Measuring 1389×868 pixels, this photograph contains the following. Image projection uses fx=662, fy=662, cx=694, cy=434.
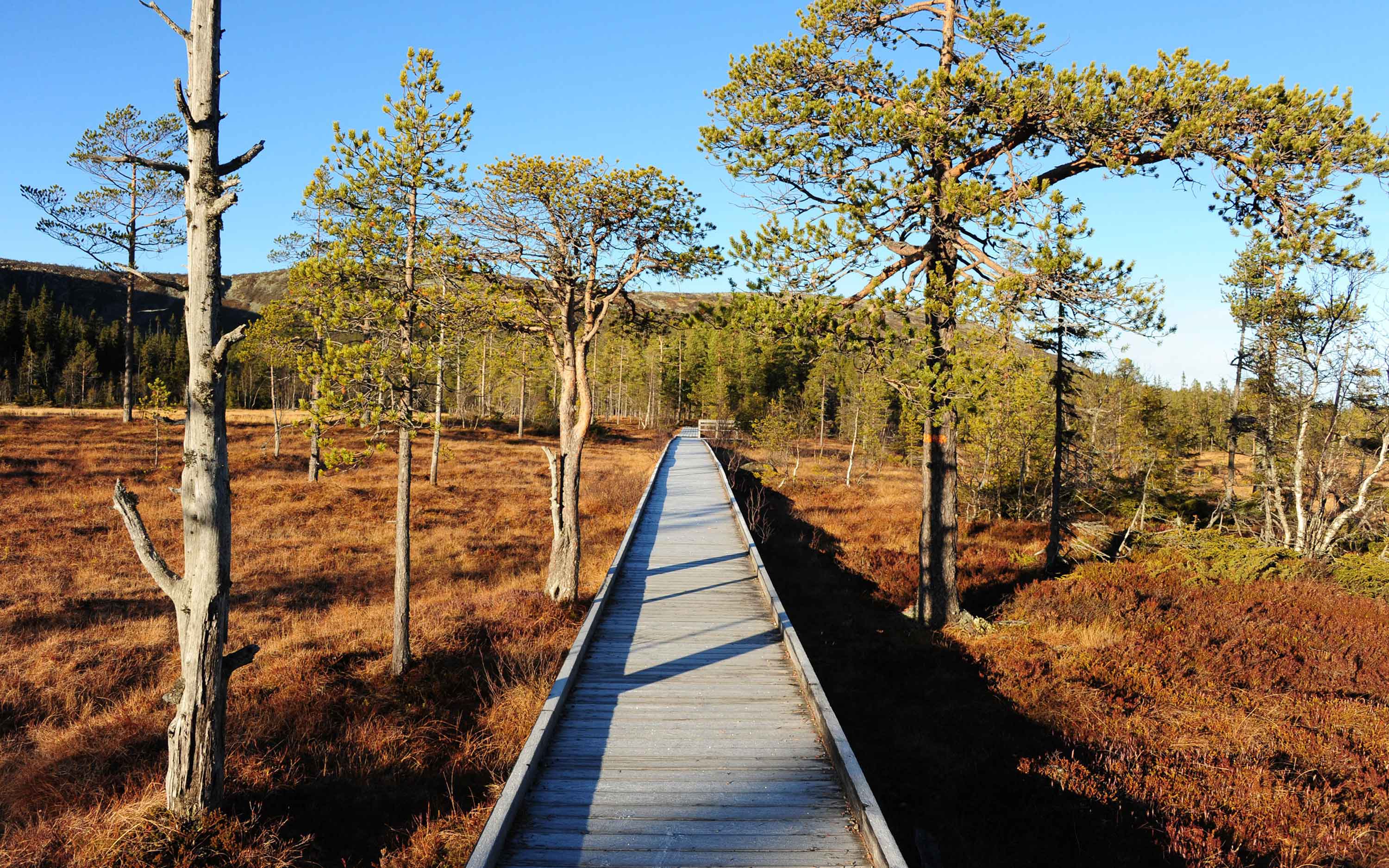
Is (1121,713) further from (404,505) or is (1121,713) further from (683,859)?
(404,505)

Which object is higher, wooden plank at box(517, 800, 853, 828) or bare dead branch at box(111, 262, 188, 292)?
bare dead branch at box(111, 262, 188, 292)

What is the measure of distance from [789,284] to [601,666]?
577cm

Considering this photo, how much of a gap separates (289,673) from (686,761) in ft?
24.2

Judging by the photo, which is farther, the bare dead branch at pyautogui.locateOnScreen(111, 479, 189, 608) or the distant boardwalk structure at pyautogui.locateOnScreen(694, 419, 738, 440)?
the distant boardwalk structure at pyautogui.locateOnScreen(694, 419, 738, 440)

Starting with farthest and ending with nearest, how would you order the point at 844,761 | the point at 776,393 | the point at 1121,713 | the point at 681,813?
the point at 776,393 → the point at 1121,713 → the point at 844,761 → the point at 681,813

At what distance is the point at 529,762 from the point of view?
16.9ft

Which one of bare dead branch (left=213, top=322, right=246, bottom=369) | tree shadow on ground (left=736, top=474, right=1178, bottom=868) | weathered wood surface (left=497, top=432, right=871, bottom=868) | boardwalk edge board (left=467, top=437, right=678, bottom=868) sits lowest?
tree shadow on ground (left=736, top=474, right=1178, bottom=868)

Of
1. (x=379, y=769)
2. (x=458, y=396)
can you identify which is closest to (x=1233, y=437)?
(x=379, y=769)

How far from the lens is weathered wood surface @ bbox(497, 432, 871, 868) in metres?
4.36

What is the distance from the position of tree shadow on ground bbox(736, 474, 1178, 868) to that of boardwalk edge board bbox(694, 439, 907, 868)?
53cm

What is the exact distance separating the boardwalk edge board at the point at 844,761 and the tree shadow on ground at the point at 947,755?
0.53 meters

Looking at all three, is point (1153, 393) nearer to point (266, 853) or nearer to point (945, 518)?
point (945, 518)

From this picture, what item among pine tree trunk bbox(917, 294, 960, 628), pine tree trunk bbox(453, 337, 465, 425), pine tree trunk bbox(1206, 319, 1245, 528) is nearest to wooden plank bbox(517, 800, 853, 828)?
pine tree trunk bbox(917, 294, 960, 628)

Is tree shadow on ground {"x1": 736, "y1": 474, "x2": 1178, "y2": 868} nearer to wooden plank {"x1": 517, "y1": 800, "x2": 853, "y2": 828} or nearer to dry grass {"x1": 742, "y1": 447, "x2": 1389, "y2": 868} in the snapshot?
dry grass {"x1": 742, "y1": 447, "x2": 1389, "y2": 868}
